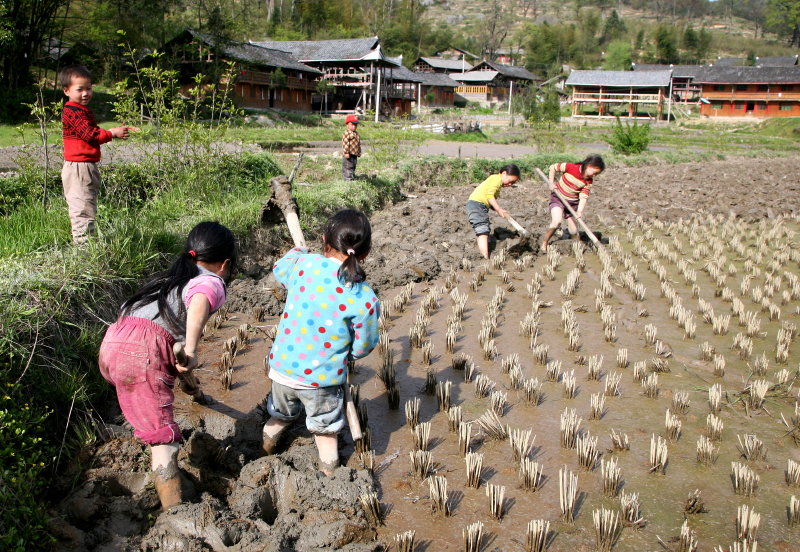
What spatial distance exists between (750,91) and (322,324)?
5806cm

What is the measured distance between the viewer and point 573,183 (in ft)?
25.8

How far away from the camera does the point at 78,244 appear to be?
430cm

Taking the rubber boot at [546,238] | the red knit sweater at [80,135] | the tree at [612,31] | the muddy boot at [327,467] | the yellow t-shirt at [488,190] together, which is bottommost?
the rubber boot at [546,238]

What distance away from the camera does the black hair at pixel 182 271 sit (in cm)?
273

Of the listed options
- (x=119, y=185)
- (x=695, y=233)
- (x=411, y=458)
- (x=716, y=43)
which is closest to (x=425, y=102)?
(x=695, y=233)

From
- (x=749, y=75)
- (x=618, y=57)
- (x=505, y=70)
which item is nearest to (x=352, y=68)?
(x=505, y=70)

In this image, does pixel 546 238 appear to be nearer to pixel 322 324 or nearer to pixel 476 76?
pixel 322 324

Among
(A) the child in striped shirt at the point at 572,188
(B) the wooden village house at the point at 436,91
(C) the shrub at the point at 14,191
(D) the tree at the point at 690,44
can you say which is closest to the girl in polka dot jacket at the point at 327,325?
(C) the shrub at the point at 14,191

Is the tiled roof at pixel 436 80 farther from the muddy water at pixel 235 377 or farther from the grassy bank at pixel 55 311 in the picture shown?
the muddy water at pixel 235 377

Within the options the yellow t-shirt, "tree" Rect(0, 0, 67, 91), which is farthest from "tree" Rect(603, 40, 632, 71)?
the yellow t-shirt

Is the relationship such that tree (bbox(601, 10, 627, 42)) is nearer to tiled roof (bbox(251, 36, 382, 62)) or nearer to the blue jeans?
tiled roof (bbox(251, 36, 382, 62))

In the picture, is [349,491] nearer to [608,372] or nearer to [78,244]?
[608,372]

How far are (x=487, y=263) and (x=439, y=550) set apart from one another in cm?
501

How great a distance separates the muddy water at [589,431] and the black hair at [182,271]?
4.39 ft
